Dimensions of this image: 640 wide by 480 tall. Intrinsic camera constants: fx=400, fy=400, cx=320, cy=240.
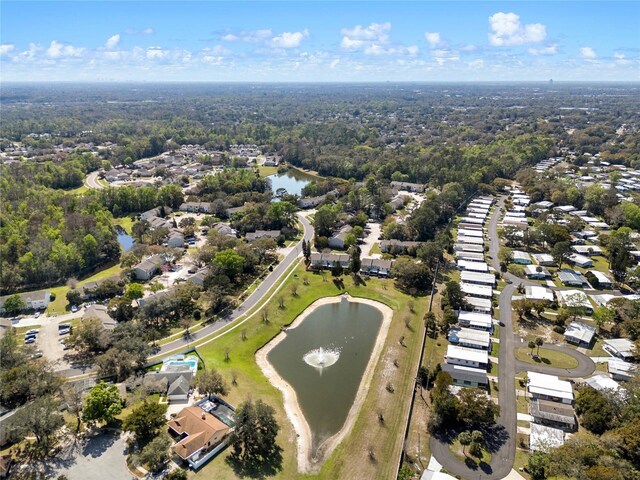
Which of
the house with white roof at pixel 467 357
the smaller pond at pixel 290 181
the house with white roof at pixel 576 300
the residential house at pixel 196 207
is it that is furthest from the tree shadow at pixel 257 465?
the smaller pond at pixel 290 181

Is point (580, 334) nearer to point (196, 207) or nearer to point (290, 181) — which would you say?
point (196, 207)

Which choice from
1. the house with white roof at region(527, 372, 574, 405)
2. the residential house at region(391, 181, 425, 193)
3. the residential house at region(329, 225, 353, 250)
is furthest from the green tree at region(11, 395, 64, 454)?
the residential house at region(391, 181, 425, 193)

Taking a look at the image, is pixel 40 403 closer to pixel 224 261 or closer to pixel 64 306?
pixel 64 306

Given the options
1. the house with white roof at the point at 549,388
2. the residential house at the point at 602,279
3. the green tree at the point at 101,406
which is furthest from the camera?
the residential house at the point at 602,279

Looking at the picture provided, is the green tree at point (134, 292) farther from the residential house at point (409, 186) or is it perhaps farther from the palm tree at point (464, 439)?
the residential house at point (409, 186)

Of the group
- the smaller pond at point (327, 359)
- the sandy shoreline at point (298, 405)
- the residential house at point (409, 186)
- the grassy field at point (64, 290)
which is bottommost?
the smaller pond at point (327, 359)

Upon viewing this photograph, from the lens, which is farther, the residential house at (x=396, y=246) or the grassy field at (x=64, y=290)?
the residential house at (x=396, y=246)

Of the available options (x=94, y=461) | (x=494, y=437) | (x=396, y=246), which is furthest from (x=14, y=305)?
(x=494, y=437)
